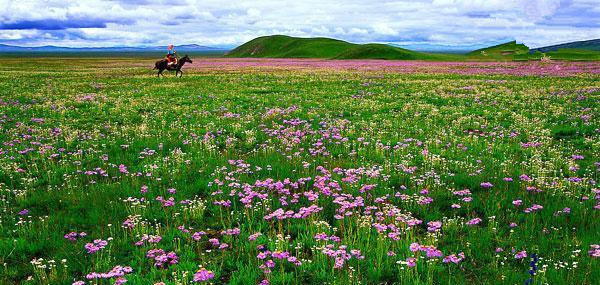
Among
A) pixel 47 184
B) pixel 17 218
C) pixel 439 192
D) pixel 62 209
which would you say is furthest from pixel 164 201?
pixel 439 192

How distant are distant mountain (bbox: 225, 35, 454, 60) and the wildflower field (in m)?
92.7

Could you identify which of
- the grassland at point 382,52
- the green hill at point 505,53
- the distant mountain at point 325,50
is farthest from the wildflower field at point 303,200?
the distant mountain at point 325,50

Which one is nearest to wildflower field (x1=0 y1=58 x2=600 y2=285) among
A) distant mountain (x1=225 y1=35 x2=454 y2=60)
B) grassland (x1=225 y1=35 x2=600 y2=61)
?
grassland (x1=225 y1=35 x2=600 y2=61)

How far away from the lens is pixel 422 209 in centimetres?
793

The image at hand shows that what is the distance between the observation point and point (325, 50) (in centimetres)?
14950

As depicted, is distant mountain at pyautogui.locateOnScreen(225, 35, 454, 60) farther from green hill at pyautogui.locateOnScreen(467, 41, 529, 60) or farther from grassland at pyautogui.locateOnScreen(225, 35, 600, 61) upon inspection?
green hill at pyautogui.locateOnScreen(467, 41, 529, 60)

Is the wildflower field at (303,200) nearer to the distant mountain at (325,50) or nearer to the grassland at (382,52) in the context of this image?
the grassland at (382,52)

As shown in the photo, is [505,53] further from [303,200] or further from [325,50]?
[303,200]

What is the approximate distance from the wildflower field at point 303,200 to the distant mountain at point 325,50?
304 feet

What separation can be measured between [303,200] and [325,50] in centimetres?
14564

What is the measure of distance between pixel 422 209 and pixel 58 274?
6.30 meters

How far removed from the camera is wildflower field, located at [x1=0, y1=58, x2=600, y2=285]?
228 inches

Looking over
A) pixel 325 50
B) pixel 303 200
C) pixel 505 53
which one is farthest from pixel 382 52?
pixel 303 200

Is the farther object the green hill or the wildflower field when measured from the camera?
the green hill
